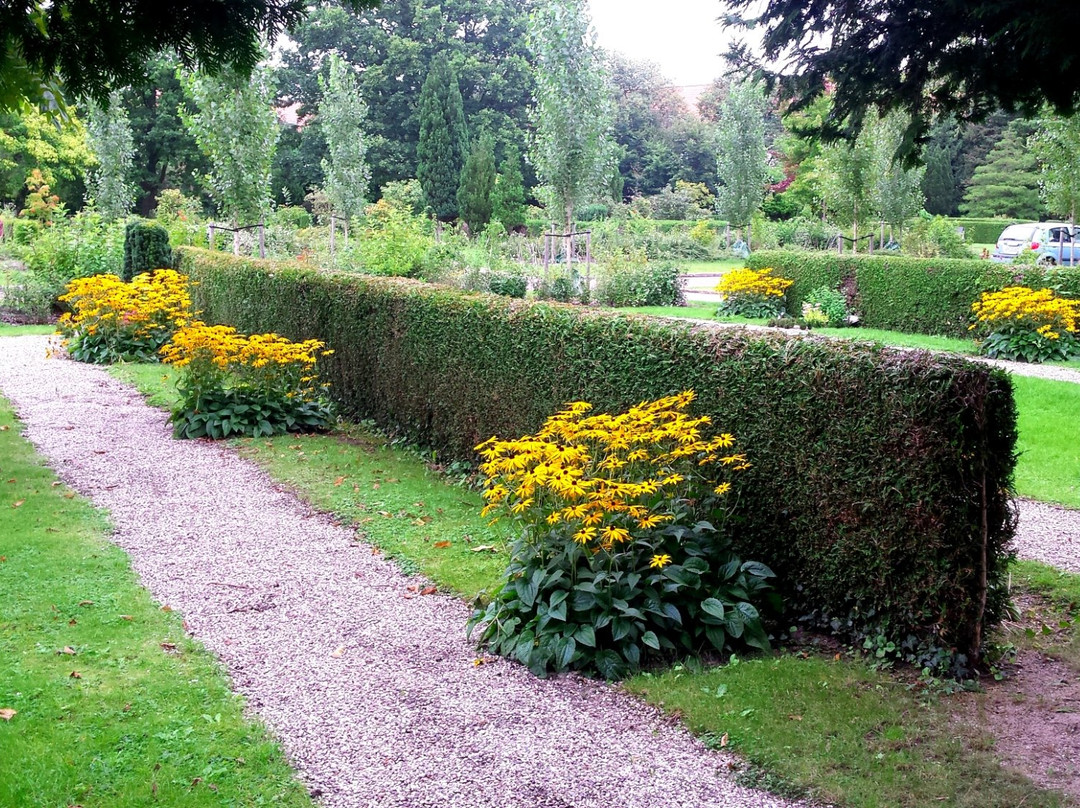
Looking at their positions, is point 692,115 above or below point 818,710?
above

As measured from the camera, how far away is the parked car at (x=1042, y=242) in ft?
78.4

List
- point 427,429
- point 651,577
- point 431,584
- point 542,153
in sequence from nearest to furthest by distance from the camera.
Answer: point 651,577, point 431,584, point 427,429, point 542,153

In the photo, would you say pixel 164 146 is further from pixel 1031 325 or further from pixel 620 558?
pixel 620 558

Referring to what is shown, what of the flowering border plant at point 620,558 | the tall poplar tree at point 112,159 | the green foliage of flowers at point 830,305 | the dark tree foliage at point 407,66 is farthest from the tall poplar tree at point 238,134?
the dark tree foliage at point 407,66

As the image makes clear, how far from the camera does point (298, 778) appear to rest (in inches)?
142

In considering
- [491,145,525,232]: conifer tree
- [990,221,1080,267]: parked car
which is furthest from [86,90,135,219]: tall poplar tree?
[990,221,1080,267]: parked car

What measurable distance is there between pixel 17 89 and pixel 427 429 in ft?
17.9

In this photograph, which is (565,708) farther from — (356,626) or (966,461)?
(966,461)

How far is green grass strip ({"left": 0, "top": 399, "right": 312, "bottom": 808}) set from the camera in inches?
137

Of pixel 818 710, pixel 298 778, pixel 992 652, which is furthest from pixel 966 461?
pixel 298 778

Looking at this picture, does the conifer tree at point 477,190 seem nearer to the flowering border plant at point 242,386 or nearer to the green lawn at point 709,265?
the green lawn at point 709,265

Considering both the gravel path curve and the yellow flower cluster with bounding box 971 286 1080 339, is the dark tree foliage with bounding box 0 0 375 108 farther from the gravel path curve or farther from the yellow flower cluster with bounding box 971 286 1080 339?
the yellow flower cluster with bounding box 971 286 1080 339

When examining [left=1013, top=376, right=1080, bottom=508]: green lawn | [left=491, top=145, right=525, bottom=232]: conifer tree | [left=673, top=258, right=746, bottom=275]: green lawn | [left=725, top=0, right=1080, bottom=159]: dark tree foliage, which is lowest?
[left=1013, top=376, right=1080, bottom=508]: green lawn

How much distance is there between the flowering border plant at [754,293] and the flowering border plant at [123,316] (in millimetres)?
10232
